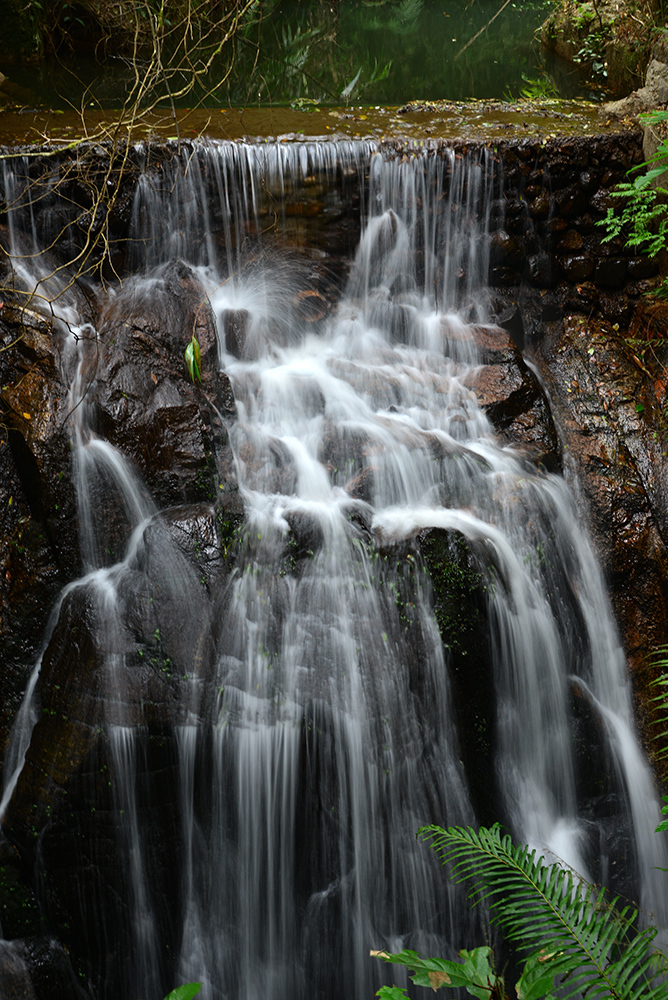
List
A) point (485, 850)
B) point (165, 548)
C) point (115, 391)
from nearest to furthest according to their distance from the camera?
point (485, 850) < point (165, 548) < point (115, 391)

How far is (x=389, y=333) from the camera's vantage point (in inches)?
238

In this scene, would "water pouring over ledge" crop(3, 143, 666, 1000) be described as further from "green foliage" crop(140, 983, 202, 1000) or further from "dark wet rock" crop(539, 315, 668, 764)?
"green foliage" crop(140, 983, 202, 1000)

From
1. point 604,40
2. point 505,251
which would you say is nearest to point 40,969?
point 505,251

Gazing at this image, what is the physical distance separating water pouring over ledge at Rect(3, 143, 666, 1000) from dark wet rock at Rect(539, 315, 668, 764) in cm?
19

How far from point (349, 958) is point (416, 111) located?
Answer: 23.5ft

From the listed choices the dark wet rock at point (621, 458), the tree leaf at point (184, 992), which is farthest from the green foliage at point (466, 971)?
the dark wet rock at point (621, 458)

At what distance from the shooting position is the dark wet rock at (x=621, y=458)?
4777 millimetres

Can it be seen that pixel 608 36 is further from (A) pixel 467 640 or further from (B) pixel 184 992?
(B) pixel 184 992

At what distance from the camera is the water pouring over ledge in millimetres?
3656

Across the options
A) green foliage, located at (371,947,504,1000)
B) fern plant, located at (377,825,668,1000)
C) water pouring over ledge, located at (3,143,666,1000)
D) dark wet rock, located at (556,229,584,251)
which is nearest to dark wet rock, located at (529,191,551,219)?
dark wet rock, located at (556,229,584,251)

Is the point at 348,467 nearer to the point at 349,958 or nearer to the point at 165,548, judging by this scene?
the point at 165,548

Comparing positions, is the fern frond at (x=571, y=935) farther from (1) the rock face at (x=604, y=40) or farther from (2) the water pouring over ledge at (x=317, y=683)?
(1) the rock face at (x=604, y=40)

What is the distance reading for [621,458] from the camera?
5258mm

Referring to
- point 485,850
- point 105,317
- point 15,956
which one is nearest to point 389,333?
point 105,317
